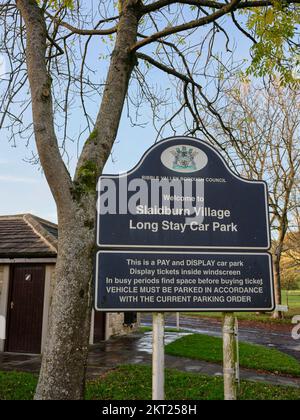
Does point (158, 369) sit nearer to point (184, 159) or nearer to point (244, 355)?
point (184, 159)

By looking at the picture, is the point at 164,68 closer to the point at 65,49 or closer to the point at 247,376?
the point at 65,49

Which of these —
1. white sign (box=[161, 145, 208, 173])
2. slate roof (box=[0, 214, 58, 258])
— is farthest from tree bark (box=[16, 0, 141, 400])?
slate roof (box=[0, 214, 58, 258])

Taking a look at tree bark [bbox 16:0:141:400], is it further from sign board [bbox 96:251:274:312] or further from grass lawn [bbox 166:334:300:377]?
grass lawn [bbox 166:334:300:377]

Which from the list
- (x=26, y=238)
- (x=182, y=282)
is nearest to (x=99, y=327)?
(x=26, y=238)

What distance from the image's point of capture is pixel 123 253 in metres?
3.68

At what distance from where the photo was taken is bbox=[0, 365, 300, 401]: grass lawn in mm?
6664

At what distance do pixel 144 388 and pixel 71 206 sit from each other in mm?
4256

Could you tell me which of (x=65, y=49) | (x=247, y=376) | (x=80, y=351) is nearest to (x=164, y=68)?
(x=65, y=49)

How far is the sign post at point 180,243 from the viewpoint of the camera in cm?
364

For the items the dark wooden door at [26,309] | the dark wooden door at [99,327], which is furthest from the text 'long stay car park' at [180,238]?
the dark wooden door at [99,327]

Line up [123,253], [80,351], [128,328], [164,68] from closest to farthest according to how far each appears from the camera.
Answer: [123,253]
[80,351]
[164,68]
[128,328]

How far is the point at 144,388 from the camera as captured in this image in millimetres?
7172

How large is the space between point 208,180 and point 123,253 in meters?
1.15

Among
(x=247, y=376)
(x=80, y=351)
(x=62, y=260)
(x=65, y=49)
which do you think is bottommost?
(x=247, y=376)
